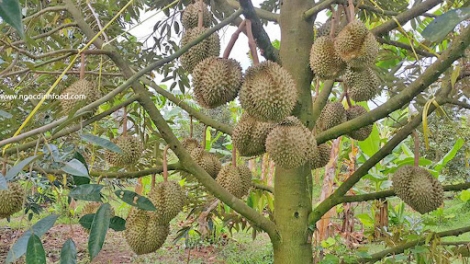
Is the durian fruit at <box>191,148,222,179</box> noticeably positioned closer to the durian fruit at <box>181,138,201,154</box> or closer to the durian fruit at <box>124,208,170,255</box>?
the durian fruit at <box>181,138,201,154</box>

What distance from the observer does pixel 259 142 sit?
1155 millimetres

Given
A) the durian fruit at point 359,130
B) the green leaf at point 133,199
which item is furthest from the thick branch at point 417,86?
the green leaf at point 133,199

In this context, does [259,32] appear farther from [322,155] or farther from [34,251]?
[34,251]

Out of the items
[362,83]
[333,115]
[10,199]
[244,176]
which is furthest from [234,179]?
[10,199]

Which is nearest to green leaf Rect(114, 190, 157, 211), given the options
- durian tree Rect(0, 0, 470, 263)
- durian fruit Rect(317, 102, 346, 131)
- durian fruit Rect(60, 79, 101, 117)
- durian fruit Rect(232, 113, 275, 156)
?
durian tree Rect(0, 0, 470, 263)

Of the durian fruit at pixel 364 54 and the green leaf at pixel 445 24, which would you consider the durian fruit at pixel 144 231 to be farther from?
the green leaf at pixel 445 24

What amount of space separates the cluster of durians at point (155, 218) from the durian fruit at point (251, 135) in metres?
0.21

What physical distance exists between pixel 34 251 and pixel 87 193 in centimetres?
12

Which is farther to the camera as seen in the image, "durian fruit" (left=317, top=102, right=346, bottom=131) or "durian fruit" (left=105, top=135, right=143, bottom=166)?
"durian fruit" (left=317, top=102, right=346, bottom=131)

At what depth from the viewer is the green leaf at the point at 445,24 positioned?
0.54 meters

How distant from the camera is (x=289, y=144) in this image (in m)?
1.04

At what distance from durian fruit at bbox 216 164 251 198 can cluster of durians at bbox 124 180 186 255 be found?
23 cm

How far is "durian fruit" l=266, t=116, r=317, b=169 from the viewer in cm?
104

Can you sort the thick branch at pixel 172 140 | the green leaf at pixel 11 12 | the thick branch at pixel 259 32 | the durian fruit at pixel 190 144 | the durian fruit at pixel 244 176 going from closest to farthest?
the green leaf at pixel 11 12
the thick branch at pixel 259 32
the thick branch at pixel 172 140
the durian fruit at pixel 244 176
the durian fruit at pixel 190 144
